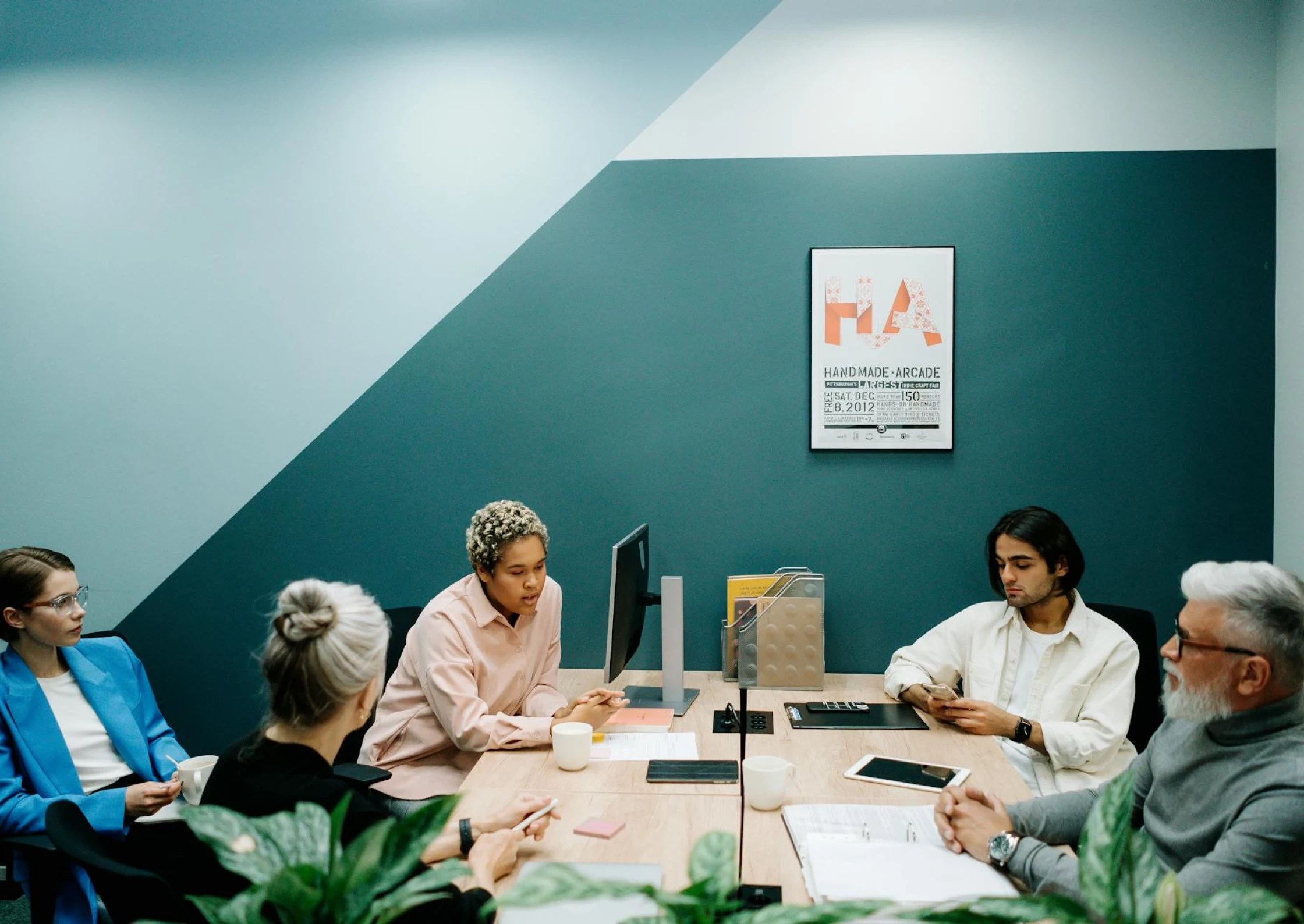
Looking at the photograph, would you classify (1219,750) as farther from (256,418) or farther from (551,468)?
(256,418)

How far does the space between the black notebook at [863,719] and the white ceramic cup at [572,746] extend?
654 mm

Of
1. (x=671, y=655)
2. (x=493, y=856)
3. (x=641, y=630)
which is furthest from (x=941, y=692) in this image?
(x=493, y=856)

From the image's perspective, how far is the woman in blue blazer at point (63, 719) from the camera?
2.23m

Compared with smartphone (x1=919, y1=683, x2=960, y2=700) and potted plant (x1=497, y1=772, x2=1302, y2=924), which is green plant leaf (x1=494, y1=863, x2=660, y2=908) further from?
smartphone (x1=919, y1=683, x2=960, y2=700)

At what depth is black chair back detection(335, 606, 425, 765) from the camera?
2.82m

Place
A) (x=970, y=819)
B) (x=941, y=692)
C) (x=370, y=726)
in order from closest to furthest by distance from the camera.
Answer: (x=970, y=819) < (x=941, y=692) < (x=370, y=726)

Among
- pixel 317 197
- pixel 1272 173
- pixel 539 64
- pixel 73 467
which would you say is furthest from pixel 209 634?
pixel 1272 173

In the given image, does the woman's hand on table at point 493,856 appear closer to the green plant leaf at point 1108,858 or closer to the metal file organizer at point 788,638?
the green plant leaf at point 1108,858

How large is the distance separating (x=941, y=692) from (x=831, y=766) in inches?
21.1

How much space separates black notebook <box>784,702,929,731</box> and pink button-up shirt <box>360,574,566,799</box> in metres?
0.68

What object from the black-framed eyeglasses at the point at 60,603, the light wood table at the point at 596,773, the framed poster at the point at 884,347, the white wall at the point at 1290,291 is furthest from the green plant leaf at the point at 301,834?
the white wall at the point at 1290,291

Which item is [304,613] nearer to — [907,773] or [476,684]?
[476,684]

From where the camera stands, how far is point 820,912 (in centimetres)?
76

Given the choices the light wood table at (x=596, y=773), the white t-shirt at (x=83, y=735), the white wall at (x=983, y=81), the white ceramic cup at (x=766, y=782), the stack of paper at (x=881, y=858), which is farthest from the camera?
the white wall at (x=983, y=81)
